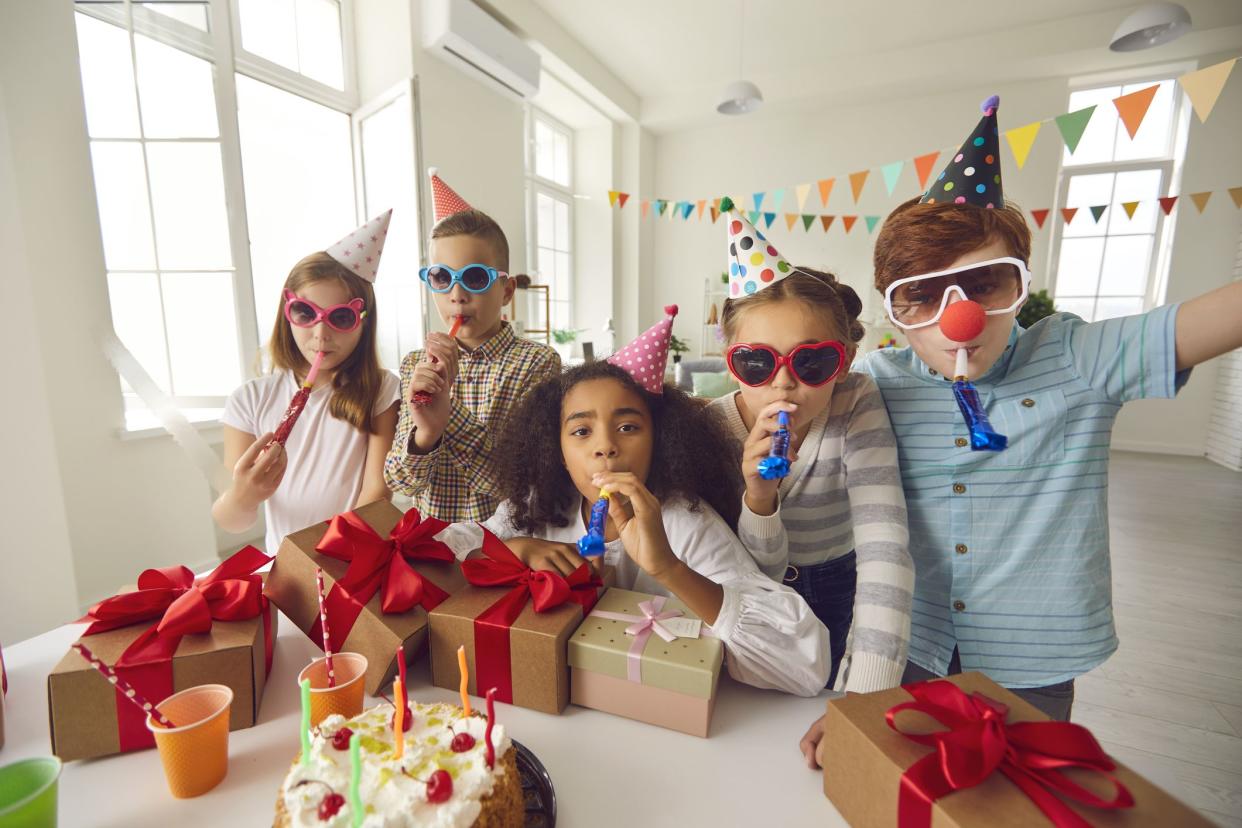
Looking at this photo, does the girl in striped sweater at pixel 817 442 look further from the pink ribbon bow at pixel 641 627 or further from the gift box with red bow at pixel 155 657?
the gift box with red bow at pixel 155 657

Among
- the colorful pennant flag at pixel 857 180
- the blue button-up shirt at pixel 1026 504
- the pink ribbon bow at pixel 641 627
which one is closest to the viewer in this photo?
the pink ribbon bow at pixel 641 627

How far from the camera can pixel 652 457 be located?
99 cm

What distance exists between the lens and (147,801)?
1.98 ft

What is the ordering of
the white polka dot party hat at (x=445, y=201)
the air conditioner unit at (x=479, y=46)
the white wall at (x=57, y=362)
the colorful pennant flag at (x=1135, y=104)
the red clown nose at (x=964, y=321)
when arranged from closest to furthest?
the red clown nose at (x=964, y=321)
the white polka dot party hat at (x=445, y=201)
the white wall at (x=57, y=362)
the colorful pennant flag at (x=1135, y=104)
the air conditioner unit at (x=479, y=46)

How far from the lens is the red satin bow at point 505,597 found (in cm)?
74

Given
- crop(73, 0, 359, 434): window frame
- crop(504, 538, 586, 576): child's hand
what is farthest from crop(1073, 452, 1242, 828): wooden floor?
crop(73, 0, 359, 434): window frame

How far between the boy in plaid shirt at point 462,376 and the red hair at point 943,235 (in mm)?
804

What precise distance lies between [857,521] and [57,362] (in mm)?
2788

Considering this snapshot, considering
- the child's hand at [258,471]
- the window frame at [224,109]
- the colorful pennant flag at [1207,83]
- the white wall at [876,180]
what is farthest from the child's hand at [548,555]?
the white wall at [876,180]

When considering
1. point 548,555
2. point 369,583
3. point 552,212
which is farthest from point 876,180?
point 369,583

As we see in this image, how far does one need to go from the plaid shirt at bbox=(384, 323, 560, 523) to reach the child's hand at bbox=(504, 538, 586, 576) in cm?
29

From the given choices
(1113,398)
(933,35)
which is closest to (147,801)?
(1113,398)

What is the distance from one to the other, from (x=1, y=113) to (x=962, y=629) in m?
3.04

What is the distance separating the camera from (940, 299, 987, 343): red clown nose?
818mm
